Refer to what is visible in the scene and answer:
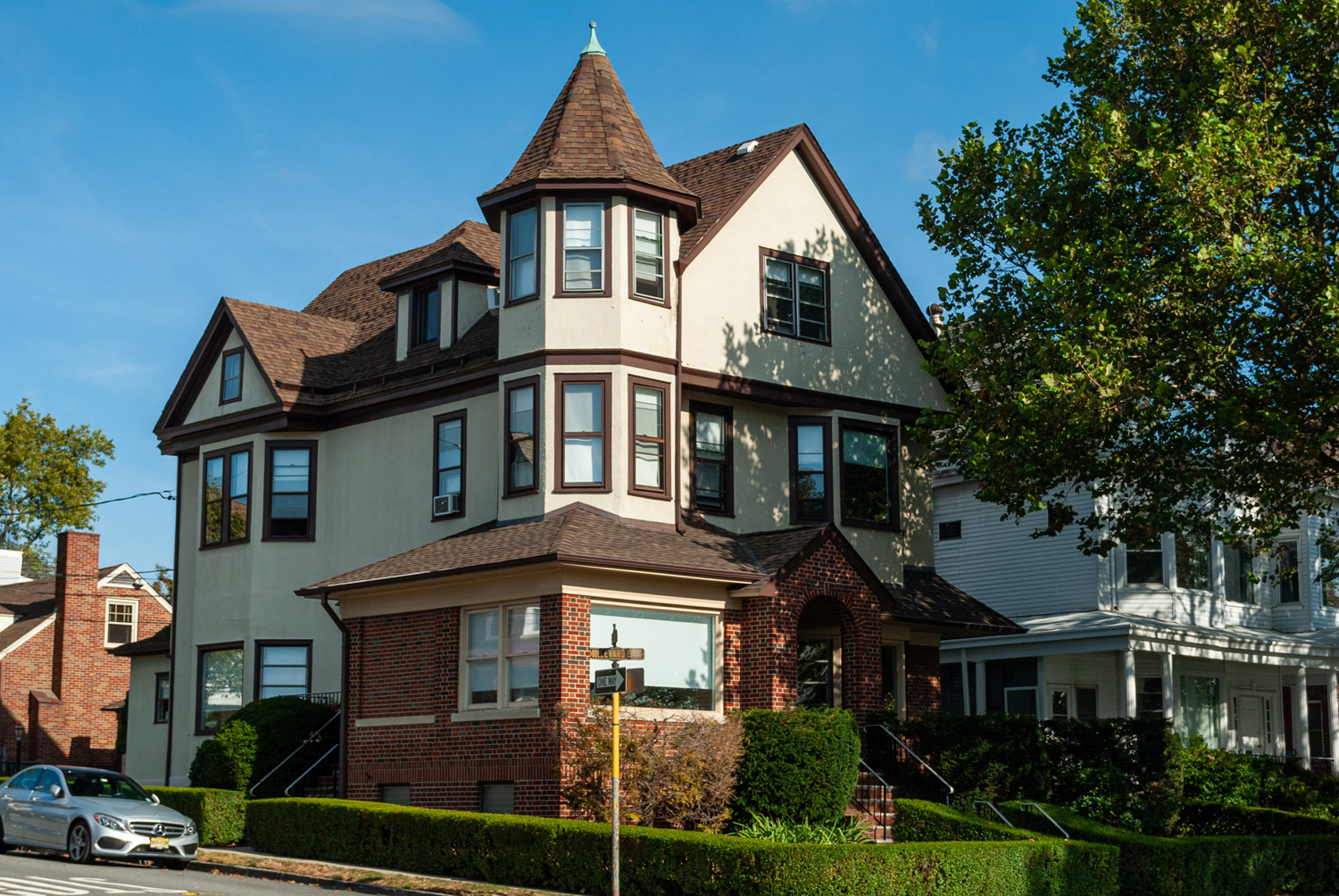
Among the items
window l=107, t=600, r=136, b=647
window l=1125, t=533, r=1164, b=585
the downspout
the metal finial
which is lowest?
the downspout

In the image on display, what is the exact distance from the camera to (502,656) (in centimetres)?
2319

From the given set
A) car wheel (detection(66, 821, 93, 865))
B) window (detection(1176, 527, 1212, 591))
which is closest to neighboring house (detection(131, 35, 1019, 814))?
car wheel (detection(66, 821, 93, 865))

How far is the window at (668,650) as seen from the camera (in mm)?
23203

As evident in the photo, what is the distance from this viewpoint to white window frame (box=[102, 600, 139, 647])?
48094 millimetres

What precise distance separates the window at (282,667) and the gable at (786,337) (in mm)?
9646

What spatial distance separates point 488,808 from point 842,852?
7696 mm

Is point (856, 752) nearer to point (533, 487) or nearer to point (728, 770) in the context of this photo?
point (728, 770)

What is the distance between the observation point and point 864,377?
28844 mm

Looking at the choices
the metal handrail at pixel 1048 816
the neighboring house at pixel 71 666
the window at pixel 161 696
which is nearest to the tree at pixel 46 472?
the neighboring house at pixel 71 666

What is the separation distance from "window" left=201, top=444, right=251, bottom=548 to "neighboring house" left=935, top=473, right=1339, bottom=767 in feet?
53.9

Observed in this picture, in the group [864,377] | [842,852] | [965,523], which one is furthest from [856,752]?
[965,523]

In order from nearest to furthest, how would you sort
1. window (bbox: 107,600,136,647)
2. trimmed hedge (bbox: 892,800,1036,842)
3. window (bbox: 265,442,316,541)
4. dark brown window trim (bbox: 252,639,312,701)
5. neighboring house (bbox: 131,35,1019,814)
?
trimmed hedge (bbox: 892,800,1036,842), neighboring house (bbox: 131,35,1019,814), dark brown window trim (bbox: 252,639,312,701), window (bbox: 265,442,316,541), window (bbox: 107,600,136,647)

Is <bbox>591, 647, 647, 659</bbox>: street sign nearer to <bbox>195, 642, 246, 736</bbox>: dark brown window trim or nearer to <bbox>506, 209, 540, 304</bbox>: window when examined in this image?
<bbox>506, 209, 540, 304</bbox>: window

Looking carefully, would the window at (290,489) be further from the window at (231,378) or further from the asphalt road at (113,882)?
the asphalt road at (113,882)
